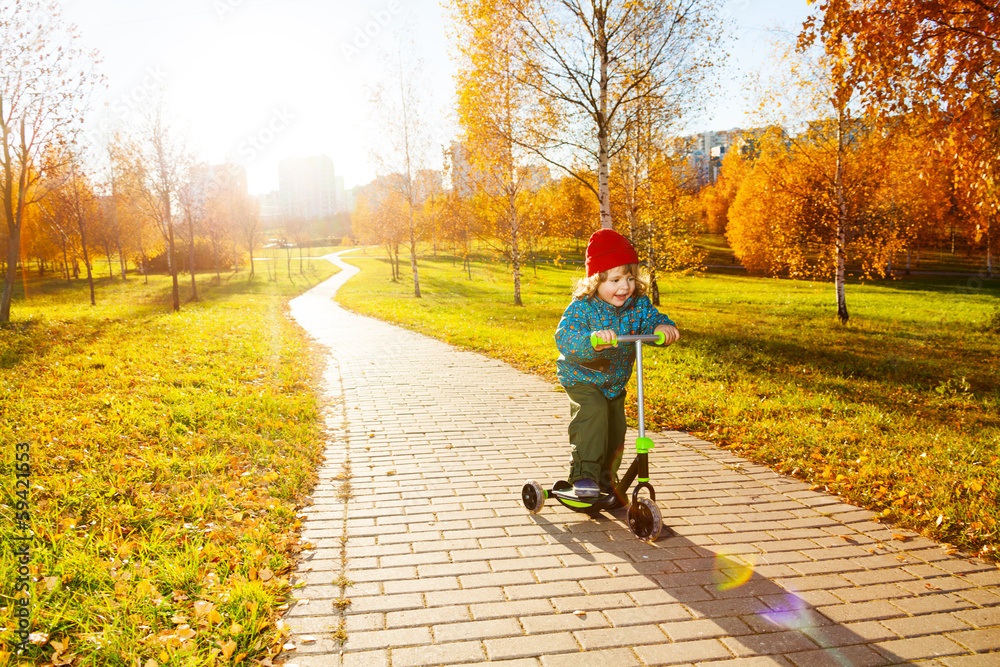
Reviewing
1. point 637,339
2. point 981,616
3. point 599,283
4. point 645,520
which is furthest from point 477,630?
point 981,616

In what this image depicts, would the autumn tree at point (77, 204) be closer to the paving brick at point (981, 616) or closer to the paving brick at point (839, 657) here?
the paving brick at point (839, 657)

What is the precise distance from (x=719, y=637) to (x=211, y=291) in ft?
116

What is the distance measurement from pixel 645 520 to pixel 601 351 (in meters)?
1.11

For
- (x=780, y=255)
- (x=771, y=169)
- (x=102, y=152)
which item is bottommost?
(x=780, y=255)

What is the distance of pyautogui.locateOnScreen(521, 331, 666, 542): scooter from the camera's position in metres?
3.53

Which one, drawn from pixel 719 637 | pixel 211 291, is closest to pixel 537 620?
pixel 719 637

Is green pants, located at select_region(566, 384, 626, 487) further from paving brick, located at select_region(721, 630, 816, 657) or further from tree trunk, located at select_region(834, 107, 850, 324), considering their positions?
tree trunk, located at select_region(834, 107, 850, 324)

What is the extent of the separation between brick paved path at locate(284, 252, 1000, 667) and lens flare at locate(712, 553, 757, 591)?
0.05 ft

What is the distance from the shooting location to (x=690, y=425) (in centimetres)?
671

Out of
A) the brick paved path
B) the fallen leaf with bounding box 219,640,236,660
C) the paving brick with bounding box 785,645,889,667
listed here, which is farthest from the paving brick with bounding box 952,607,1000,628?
the fallen leaf with bounding box 219,640,236,660

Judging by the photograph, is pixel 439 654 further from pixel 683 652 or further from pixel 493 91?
pixel 493 91

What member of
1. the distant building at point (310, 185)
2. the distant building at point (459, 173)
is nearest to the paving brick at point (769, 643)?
the distant building at point (459, 173)

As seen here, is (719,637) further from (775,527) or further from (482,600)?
(775,527)

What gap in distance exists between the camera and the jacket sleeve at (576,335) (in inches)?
152
